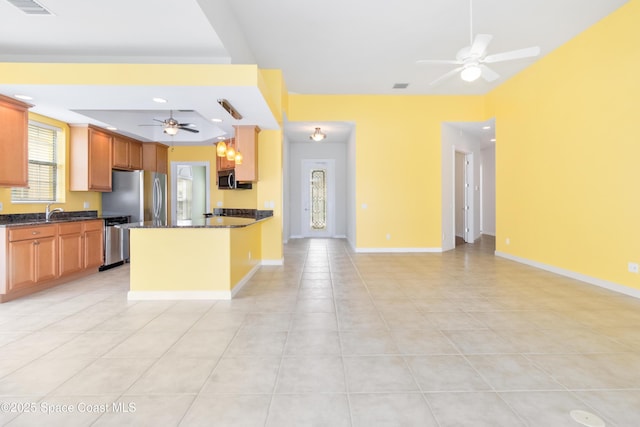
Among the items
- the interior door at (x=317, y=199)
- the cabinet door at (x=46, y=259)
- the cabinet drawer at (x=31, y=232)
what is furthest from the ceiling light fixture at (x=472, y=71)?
the interior door at (x=317, y=199)

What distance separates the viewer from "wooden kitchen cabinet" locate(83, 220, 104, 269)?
5.14 meters

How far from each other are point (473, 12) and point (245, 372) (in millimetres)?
4735

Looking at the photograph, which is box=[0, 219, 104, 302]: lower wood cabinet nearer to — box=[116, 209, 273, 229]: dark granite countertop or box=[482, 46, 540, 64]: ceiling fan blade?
box=[116, 209, 273, 229]: dark granite countertop

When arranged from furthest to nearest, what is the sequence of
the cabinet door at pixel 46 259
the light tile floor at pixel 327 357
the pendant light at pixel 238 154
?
the pendant light at pixel 238 154 < the cabinet door at pixel 46 259 < the light tile floor at pixel 327 357

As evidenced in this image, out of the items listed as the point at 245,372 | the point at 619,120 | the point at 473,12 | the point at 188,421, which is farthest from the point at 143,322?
the point at 619,120

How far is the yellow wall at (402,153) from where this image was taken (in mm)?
7289

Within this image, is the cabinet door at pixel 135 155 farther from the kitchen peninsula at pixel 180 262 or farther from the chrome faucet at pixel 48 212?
the kitchen peninsula at pixel 180 262

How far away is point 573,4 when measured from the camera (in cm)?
397

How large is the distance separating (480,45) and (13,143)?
5635mm

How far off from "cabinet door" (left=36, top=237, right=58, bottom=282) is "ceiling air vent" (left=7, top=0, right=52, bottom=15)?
2688 mm

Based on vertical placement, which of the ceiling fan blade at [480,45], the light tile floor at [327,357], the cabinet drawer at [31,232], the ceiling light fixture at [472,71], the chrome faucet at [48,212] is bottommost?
the light tile floor at [327,357]

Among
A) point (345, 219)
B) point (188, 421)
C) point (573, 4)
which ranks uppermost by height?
point (573, 4)

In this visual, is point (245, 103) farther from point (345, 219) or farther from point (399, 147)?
point (345, 219)

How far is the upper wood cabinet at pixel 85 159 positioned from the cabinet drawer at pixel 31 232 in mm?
1428
